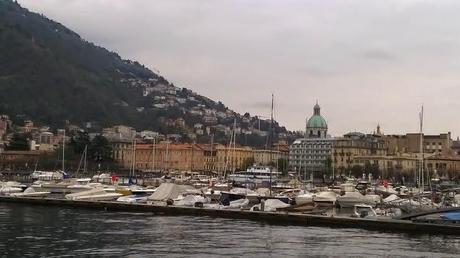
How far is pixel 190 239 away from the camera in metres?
31.6

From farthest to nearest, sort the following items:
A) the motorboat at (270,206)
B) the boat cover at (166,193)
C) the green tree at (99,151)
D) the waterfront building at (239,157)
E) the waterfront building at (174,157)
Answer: the waterfront building at (174,157) < the waterfront building at (239,157) < the green tree at (99,151) < the boat cover at (166,193) < the motorboat at (270,206)

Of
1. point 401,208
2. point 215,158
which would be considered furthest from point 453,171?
point 401,208

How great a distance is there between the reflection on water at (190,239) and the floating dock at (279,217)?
1.54 metres

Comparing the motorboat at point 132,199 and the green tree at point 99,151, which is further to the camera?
the green tree at point 99,151

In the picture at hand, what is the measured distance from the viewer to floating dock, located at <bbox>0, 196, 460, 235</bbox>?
3669cm

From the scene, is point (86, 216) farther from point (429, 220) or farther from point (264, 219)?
point (429, 220)

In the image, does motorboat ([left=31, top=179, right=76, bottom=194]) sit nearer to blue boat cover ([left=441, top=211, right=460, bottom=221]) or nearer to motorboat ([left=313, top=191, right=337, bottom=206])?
motorboat ([left=313, top=191, right=337, bottom=206])

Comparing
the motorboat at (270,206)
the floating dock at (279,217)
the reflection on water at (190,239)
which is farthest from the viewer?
the motorboat at (270,206)

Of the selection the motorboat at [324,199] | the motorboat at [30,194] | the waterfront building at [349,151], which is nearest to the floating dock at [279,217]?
the motorboat at [30,194]

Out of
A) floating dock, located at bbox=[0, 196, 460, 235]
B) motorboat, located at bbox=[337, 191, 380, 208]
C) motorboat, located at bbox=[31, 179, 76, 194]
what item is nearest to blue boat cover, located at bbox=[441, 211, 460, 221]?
floating dock, located at bbox=[0, 196, 460, 235]

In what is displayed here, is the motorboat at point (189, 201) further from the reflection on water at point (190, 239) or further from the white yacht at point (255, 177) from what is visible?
the white yacht at point (255, 177)

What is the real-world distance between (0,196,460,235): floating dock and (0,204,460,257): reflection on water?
60.5 inches

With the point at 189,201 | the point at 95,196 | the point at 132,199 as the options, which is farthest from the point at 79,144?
the point at 189,201

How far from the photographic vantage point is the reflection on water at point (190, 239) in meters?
27.1
